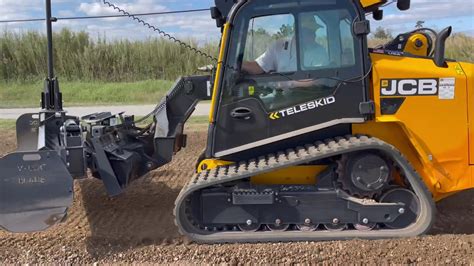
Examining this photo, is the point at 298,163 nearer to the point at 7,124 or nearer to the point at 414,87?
the point at 414,87

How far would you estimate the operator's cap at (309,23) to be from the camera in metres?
4.92

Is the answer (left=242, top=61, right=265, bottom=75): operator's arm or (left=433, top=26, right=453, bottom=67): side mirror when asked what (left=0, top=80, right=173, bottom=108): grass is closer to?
(left=242, top=61, right=265, bottom=75): operator's arm

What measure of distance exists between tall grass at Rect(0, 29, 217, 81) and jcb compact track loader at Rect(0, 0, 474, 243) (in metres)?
14.7

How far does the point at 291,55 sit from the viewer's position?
197 inches

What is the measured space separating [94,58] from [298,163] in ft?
53.6

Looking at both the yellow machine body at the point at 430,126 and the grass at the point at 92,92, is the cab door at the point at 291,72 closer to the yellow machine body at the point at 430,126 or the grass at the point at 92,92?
the yellow machine body at the point at 430,126

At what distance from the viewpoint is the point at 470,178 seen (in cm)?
508

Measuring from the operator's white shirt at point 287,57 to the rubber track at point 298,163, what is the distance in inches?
28.3

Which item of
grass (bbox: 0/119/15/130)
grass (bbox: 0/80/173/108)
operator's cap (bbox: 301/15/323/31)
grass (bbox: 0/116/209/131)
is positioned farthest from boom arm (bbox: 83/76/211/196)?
grass (bbox: 0/80/173/108)

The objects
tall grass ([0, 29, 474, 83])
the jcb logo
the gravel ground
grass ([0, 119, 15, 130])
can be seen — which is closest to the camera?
the gravel ground

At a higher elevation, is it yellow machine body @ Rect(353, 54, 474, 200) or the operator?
the operator

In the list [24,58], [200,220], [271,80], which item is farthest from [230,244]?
[24,58]

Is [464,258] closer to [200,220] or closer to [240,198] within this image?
[240,198]

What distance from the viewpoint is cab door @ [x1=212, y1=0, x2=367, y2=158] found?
4.93m
